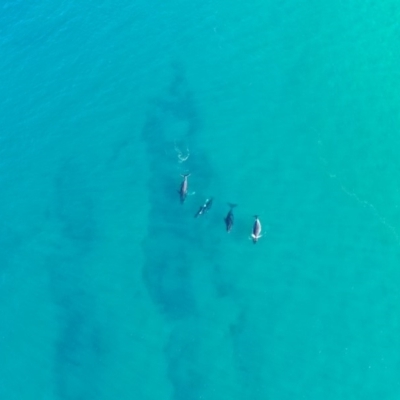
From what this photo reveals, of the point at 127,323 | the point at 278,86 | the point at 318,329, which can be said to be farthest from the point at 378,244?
the point at 127,323

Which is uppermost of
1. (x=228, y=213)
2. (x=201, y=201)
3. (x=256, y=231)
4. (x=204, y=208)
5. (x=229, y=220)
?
(x=201, y=201)

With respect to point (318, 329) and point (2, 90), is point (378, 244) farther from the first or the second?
point (2, 90)

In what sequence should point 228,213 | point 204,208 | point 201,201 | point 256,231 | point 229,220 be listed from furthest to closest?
point 201,201 < point 204,208 < point 228,213 < point 229,220 < point 256,231

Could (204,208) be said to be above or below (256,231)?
above

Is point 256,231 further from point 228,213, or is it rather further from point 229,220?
point 228,213

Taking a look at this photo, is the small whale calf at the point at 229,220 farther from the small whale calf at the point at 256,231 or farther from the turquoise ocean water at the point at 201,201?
the small whale calf at the point at 256,231

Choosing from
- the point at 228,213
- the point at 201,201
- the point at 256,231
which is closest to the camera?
the point at 256,231

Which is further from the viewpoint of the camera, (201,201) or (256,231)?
(201,201)

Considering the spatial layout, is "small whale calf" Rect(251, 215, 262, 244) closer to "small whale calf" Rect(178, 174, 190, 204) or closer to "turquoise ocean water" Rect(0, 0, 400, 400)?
"turquoise ocean water" Rect(0, 0, 400, 400)

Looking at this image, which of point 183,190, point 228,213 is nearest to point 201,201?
point 183,190
